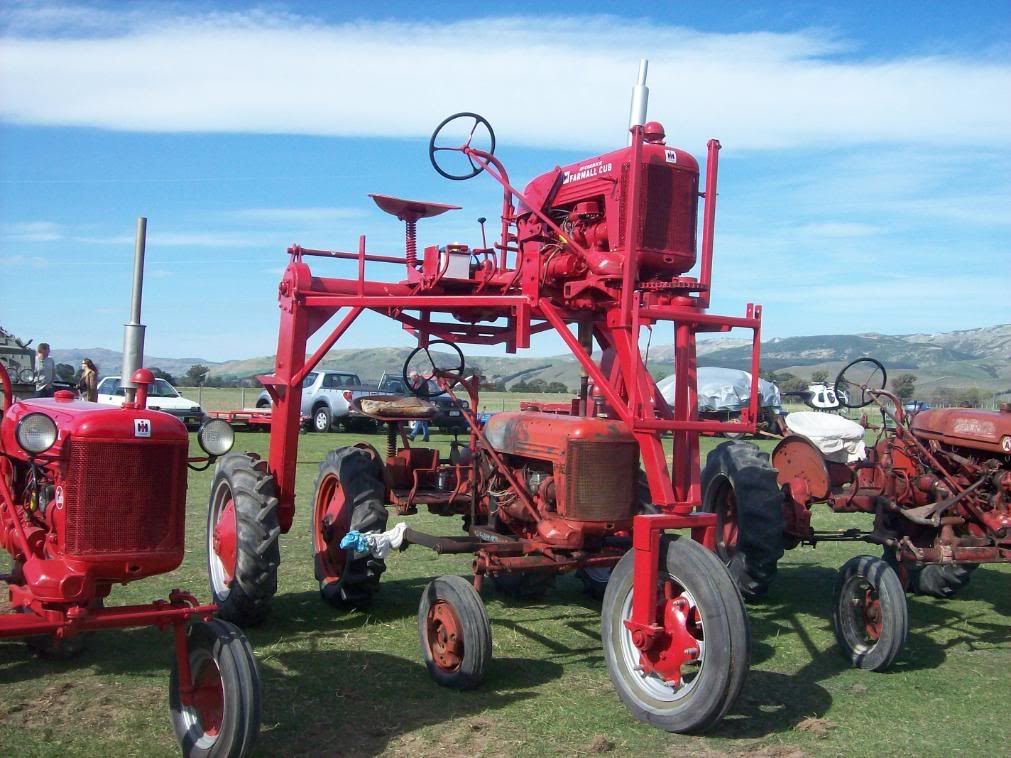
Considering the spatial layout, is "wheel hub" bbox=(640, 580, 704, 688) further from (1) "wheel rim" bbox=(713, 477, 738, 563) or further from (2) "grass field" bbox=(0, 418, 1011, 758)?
(1) "wheel rim" bbox=(713, 477, 738, 563)

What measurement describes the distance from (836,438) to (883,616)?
256 centimetres

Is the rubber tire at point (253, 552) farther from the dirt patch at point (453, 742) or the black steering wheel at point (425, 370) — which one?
the dirt patch at point (453, 742)

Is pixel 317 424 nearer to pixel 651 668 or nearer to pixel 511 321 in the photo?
pixel 511 321

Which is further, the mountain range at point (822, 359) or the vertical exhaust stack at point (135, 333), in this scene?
the mountain range at point (822, 359)

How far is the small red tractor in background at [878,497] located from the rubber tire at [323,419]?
57.7ft

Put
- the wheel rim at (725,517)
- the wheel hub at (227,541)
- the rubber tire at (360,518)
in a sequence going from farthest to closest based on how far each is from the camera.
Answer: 1. the wheel rim at (725,517)
2. the rubber tire at (360,518)
3. the wheel hub at (227,541)

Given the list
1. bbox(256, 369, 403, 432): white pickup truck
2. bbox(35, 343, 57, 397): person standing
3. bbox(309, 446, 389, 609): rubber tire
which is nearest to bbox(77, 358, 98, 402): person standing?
bbox(35, 343, 57, 397): person standing

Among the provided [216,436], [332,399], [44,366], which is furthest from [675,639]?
[332,399]

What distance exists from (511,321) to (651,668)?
3.02 meters

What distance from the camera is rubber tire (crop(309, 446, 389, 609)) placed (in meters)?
6.23

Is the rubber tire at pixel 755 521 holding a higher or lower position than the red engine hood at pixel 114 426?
lower

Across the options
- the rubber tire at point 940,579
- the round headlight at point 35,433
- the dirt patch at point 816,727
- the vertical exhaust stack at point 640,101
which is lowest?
the dirt patch at point 816,727

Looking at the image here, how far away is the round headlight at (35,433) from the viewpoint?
147 inches

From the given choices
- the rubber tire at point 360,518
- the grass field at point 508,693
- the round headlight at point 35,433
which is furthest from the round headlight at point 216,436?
the rubber tire at point 360,518
